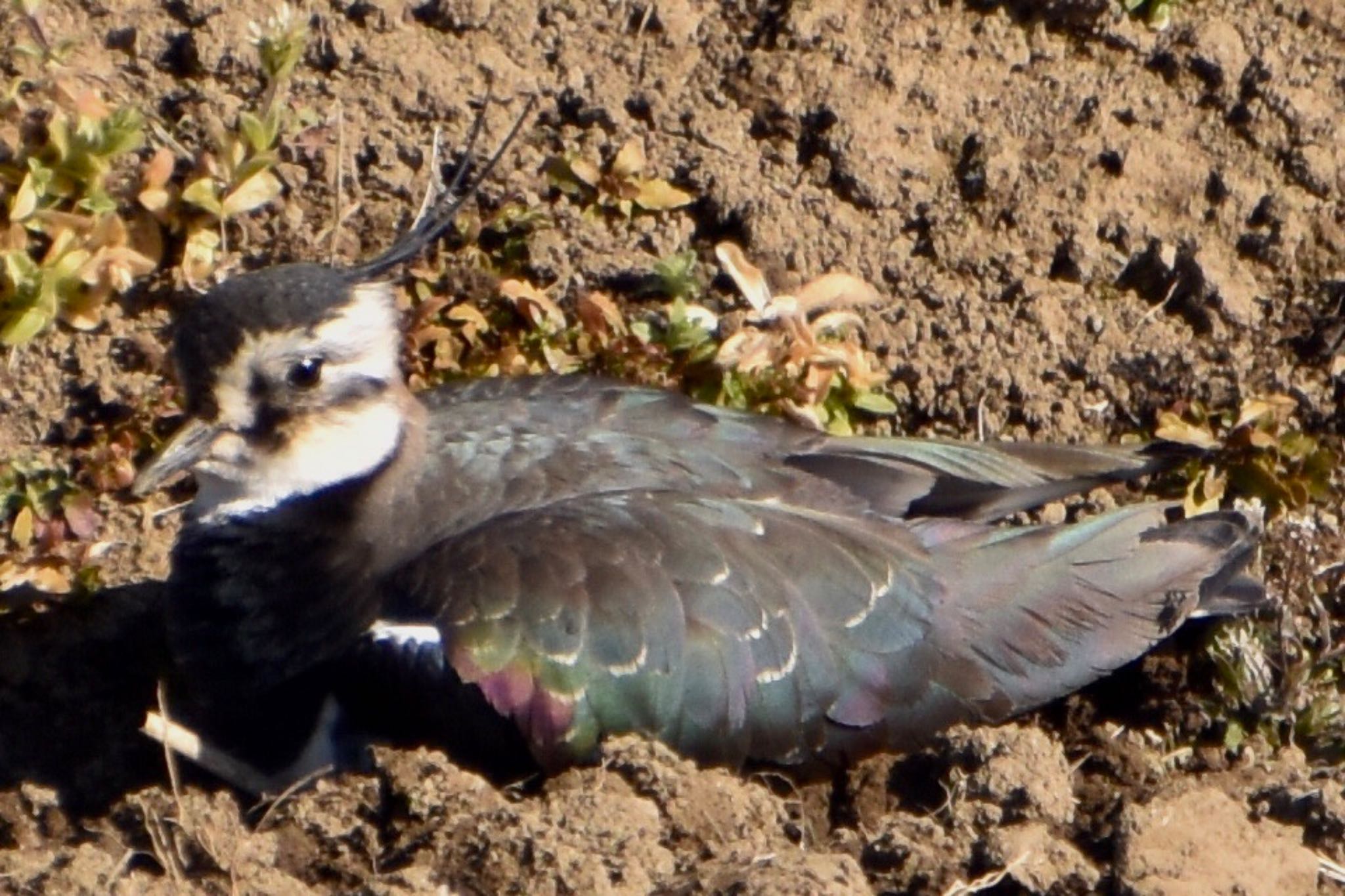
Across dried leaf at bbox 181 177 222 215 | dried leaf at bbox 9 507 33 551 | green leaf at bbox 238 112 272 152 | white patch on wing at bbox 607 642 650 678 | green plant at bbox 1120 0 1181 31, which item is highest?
green plant at bbox 1120 0 1181 31

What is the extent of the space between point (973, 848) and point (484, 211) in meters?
2.96

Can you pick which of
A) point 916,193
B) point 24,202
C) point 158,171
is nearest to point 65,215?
point 24,202

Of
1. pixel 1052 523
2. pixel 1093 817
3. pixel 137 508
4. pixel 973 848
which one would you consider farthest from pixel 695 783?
pixel 137 508

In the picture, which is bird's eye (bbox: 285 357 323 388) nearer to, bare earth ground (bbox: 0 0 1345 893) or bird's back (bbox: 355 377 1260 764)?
bird's back (bbox: 355 377 1260 764)

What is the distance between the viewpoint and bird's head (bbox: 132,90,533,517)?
5789mm

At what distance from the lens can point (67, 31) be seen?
7270 millimetres

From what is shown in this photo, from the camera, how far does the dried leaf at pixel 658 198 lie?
7.15 metres

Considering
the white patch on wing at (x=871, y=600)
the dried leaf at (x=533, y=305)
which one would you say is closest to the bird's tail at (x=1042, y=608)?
the white patch on wing at (x=871, y=600)

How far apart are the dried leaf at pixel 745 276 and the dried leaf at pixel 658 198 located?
0.22 meters

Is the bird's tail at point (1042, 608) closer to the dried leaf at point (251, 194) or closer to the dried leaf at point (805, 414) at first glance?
the dried leaf at point (805, 414)

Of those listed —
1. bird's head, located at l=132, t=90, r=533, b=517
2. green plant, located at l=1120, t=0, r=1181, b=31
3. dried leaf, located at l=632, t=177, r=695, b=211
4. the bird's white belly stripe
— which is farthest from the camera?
green plant, located at l=1120, t=0, r=1181, b=31

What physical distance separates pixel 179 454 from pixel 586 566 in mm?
1062

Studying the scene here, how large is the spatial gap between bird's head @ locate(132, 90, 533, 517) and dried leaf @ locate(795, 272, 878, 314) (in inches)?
47.7

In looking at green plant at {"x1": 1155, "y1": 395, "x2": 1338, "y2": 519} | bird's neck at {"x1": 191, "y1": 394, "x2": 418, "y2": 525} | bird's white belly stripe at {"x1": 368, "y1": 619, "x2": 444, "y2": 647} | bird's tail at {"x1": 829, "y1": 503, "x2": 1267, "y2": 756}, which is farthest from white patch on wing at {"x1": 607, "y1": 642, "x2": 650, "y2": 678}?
green plant at {"x1": 1155, "y1": 395, "x2": 1338, "y2": 519}
